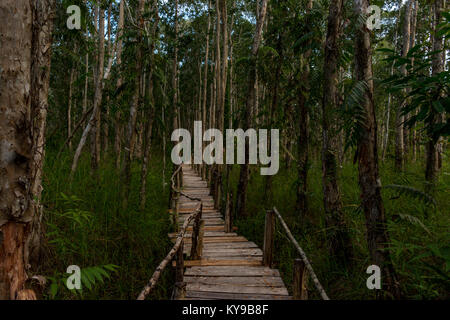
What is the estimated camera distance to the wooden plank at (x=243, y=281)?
4168 mm

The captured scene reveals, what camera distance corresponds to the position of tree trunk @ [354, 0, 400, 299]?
3.28 m

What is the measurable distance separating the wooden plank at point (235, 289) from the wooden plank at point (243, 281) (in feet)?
0.27

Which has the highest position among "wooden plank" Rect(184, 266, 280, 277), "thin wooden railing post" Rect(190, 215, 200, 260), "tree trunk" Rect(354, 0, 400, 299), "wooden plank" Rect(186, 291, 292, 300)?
"tree trunk" Rect(354, 0, 400, 299)

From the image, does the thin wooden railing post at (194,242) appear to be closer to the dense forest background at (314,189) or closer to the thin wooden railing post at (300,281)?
the dense forest background at (314,189)

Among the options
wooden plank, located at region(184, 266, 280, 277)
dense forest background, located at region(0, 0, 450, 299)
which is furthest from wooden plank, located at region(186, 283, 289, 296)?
dense forest background, located at region(0, 0, 450, 299)

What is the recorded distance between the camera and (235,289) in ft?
13.2

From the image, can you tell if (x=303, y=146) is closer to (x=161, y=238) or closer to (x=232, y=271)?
(x=232, y=271)

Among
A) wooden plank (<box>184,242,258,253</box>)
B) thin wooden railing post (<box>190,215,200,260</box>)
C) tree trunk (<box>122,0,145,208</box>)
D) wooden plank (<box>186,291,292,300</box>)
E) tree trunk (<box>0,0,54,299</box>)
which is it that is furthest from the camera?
tree trunk (<box>122,0,145,208</box>)

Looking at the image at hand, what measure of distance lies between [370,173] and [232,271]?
2695mm

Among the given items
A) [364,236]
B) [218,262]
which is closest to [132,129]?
[218,262]

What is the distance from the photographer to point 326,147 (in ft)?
15.3

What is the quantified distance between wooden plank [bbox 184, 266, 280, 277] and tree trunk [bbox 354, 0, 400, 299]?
169 centimetres

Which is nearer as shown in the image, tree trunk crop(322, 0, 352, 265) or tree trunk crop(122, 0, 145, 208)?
tree trunk crop(322, 0, 352, 265)

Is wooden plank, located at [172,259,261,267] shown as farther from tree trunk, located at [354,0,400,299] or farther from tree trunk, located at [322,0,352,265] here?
tree trunk, located at [354,0,400,299]
